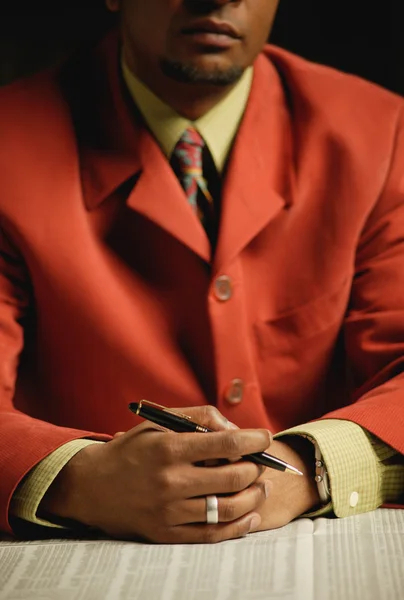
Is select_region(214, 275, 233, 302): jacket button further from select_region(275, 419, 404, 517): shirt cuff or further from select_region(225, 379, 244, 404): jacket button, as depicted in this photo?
select_region(275, 419, 404, 517): shirt cuff

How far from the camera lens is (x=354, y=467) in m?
1.18

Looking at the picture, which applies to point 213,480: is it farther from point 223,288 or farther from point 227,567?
point 223,288

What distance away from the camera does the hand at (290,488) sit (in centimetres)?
113

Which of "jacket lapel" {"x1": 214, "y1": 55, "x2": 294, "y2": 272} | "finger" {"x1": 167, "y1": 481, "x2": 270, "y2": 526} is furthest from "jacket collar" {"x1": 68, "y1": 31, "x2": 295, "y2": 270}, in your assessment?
"finger" {"x1": 167, "y1": 481, "x2": 270, "y2": 526}

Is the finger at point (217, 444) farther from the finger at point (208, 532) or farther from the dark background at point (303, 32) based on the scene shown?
the dark background at point (303, 32)

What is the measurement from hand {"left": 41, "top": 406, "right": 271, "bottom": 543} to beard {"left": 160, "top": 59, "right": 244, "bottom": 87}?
0.57 meters

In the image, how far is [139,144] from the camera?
4.78 ft

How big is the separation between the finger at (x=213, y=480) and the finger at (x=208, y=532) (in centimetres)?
4

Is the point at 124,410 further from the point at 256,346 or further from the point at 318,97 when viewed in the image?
the point at 318,97

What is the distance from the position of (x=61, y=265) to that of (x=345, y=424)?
0.48 m

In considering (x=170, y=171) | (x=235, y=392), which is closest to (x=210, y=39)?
(x=170, y=171)

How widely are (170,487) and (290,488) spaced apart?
16 centimetres

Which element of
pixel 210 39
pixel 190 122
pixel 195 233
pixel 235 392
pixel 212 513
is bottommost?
pixel 235 392

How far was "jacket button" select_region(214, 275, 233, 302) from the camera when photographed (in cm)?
141
